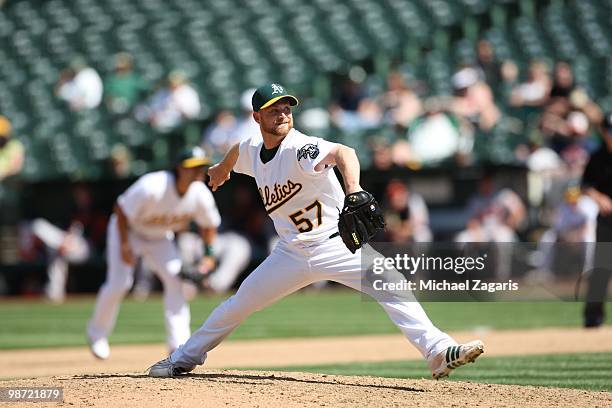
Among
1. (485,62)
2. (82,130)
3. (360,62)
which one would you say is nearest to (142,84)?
(82,130)

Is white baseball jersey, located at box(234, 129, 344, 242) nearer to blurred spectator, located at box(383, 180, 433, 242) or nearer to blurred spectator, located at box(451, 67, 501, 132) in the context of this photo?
blurred spectator, located at box(383, 180, 433, 242)

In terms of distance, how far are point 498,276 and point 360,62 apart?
5110 millimetres

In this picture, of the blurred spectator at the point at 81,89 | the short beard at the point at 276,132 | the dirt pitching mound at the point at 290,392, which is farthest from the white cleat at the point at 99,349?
the blurred spectator at the point at 81,89

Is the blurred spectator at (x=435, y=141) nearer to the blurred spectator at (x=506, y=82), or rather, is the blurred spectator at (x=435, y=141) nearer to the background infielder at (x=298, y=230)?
the blurred spectator at (x=506, y=82)

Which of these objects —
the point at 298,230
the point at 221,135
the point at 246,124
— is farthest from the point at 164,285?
the point at 221,135

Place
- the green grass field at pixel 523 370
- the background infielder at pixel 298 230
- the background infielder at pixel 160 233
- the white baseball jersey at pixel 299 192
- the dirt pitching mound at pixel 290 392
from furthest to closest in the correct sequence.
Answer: the background infielder at pixel 160 233
the green grass field at pixel 523 370
the white baseball jersey at pixel 299 192
the background infielder at pixel 298 230
the dirt pitching mound at pixel 290 392

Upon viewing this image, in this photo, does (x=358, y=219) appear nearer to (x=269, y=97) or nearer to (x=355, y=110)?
(x=269, y=97)

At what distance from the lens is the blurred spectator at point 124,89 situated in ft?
62.2

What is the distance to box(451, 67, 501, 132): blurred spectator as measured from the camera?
54.7 ft

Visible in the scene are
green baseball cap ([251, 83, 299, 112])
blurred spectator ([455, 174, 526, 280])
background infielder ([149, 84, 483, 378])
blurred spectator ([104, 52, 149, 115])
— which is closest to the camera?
background infielder ([149, 84, 483, 378])

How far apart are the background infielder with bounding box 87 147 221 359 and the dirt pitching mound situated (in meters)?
2.45

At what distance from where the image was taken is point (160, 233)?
9.70m

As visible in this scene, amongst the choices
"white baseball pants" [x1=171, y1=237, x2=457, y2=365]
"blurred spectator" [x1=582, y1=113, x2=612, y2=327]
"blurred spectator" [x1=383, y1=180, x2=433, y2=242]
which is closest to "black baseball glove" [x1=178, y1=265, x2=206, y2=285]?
"white baseball pants" [x1=171, y1=237, x2=457, y2=365]

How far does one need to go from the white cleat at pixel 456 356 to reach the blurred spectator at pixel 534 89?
11.3 meters
